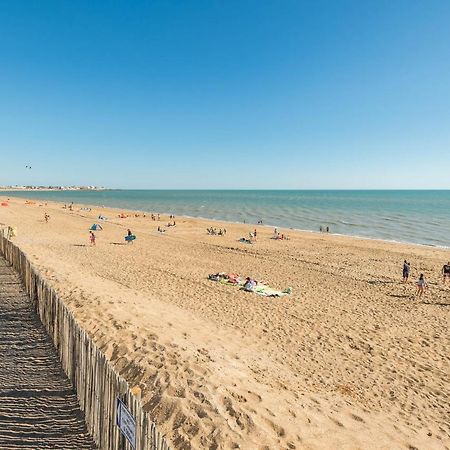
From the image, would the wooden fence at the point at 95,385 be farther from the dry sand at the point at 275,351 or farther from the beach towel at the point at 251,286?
the beach towel at the point at 251,286

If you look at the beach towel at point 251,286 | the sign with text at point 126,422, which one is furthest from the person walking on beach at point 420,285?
the sign with text at point 126,422

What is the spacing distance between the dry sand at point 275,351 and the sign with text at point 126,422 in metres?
1.37

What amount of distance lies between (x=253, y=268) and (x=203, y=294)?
7785 millimetres

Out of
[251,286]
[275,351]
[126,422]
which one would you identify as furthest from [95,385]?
[251,286]

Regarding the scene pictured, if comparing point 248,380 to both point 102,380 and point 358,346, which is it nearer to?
point 102,380

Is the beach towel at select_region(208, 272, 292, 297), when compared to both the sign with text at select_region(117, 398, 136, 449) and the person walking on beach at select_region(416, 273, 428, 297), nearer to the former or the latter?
the person walking on beach at select_region(416, 273, 428, 297)

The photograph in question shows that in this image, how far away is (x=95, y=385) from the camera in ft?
16.3

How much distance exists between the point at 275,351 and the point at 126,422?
20.8ft

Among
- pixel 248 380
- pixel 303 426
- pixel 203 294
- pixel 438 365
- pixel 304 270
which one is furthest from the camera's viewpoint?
pixel 304 270

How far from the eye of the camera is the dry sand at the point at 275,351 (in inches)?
228

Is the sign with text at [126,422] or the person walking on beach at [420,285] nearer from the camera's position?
the sign with text at [126,422]

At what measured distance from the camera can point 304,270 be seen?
22.1 meters

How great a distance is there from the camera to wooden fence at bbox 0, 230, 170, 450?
3682 mm

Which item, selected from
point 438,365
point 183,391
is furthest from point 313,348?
point 183,391
